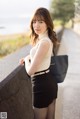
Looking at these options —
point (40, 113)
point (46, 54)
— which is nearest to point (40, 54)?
point (46, 54)

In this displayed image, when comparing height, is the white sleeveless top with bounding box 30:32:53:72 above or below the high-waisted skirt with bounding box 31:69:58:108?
above

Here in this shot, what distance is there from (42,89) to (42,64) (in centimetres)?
17

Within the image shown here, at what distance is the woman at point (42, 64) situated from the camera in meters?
2.39

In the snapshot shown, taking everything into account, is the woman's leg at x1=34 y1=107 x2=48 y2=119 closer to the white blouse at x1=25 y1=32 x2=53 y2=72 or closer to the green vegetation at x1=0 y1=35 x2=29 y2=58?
the white blouse at x1=25 y1=32 x2=53 y2=72

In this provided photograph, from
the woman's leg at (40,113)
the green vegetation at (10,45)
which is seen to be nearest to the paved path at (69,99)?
the green vegetation at (10,45)

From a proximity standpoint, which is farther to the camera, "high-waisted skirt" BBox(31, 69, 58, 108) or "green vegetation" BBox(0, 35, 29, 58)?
"green vegetation" BBox(0, 35, 29, 58)

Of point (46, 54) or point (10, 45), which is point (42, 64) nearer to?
point (46, 54)

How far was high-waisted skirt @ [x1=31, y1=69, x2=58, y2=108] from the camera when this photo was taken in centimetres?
246

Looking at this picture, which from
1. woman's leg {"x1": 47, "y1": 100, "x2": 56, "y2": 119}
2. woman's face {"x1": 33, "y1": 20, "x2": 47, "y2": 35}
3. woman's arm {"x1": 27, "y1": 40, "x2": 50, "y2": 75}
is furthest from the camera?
woman's leg {"x1": 47, "y1": 100, "x2": 56, "y2": 119}

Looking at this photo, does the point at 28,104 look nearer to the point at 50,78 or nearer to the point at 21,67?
the point at 21,67

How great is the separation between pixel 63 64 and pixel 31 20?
0.46 m

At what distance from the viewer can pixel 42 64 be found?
2438mm

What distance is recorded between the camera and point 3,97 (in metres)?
2.44

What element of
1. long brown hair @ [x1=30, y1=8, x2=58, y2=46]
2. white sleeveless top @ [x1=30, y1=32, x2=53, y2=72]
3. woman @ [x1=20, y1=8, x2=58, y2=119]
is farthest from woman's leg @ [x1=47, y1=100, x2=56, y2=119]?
long brown hair @ [x1=30, y1=8, x2=58, y2=46]
